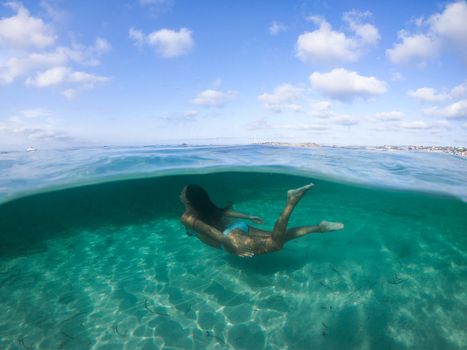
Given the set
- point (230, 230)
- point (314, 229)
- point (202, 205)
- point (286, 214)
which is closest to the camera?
point (286, 214)

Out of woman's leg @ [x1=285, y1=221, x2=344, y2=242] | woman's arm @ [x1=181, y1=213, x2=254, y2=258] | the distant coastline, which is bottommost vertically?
woman's arm @ [x1=181, y1=213, x2=254, y2=258]

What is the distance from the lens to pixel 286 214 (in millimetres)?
5547

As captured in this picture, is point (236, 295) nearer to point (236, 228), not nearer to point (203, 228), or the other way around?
point (236, 228)

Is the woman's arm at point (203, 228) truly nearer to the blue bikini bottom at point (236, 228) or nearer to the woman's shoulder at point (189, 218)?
the woman's shoulder at point (189, 218)

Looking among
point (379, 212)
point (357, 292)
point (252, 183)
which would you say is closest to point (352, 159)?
point (379, 212)

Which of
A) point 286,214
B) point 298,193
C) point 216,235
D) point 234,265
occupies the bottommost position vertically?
point 234,265

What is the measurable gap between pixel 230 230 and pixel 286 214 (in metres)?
2.13

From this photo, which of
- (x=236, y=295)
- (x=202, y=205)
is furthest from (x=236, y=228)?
(x=236, y=295)

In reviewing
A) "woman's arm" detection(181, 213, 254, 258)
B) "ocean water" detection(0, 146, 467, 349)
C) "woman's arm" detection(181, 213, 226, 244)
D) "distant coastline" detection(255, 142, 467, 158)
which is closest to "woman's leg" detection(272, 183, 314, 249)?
"woman's arm" detection(181, 213, 254, 258)

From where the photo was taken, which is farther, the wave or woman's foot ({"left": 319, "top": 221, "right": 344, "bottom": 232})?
the wave

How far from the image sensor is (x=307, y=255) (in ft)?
35.6

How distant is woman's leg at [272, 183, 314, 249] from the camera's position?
5.43 m

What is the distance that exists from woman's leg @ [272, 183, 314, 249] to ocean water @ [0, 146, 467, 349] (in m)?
3.04

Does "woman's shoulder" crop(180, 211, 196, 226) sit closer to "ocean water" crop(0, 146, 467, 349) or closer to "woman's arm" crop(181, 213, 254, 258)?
"woman's arm" crop(181, 213, 254, 258)
